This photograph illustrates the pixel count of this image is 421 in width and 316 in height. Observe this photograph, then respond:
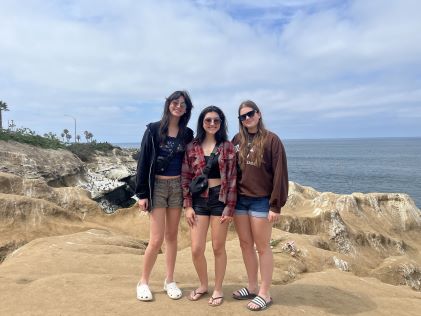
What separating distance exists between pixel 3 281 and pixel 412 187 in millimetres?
50378

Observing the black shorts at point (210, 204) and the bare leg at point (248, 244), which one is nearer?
the black shorts at point (210, 204)

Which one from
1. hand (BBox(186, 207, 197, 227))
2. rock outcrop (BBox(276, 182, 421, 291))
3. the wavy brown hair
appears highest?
A: the wavy brown hair

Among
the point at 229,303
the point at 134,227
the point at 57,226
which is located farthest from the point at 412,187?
the point at 229,303

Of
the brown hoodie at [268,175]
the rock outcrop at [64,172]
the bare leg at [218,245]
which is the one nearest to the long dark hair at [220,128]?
the brown hoodie at [268,175]

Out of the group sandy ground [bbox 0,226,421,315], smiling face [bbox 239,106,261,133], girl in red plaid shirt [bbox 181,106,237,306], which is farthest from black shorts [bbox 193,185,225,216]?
sandy ground [bbox 0,226,421,315]

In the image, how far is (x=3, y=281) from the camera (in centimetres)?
663

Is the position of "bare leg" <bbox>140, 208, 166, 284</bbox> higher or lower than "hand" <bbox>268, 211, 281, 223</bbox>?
lower

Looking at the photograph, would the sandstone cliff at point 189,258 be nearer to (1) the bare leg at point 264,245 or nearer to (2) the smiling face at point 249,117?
(1) the bare leg at point 264,245

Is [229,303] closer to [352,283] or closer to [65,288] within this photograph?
[65,288]

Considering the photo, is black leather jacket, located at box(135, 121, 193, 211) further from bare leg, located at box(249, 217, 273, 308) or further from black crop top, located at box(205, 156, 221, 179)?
bare leg, located at box(249, 217, 273, 308)

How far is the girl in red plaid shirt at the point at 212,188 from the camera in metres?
5.55

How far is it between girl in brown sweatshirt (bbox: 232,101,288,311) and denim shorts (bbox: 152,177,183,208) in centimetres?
84

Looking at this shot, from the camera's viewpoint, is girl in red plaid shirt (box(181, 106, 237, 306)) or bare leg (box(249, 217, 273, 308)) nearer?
girl in red plaid shirt (box(181, 106, 237, 306))

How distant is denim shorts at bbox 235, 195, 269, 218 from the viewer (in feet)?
18.5
